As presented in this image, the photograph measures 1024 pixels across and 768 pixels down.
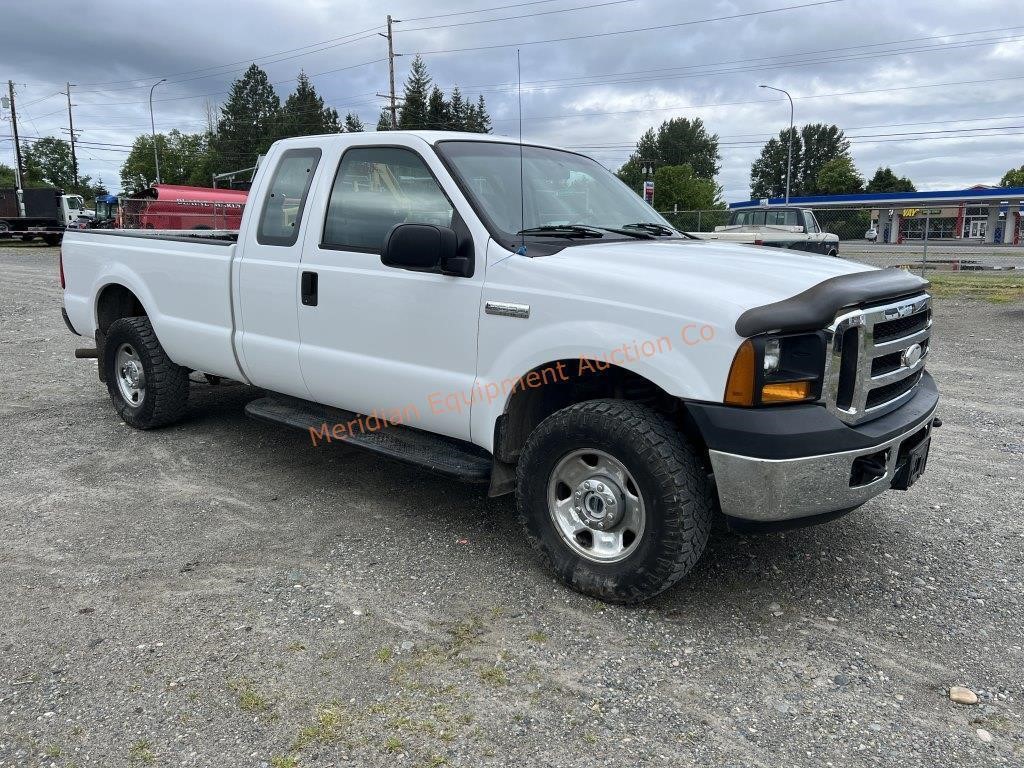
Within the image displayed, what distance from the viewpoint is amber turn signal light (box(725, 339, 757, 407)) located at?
2971mm

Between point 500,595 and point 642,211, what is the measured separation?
7.83 feet

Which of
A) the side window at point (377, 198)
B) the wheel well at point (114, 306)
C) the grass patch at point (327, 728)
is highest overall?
the side window at point (377, 198)

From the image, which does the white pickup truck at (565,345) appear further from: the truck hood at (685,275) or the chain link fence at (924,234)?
the chain link fence at (924,234)

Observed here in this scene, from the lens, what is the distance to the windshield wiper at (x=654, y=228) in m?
4.36

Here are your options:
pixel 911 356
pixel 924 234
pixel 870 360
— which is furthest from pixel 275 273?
pixel 924 234

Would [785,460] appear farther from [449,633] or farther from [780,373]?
[449,633]

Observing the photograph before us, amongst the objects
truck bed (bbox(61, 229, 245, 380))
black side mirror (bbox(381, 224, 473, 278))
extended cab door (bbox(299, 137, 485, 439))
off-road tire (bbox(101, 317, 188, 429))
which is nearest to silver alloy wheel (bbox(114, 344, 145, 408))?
off-road tire (bbox(101, 317, 188, 429))

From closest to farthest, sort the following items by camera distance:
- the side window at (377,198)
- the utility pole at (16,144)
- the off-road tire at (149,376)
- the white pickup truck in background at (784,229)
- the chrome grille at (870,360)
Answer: the chrome grille at (870,360) < the side window at (377,198) < the off-road tire at (149,376) < the white pickup truck in background at (784,229) < the utility pole at (16,144)

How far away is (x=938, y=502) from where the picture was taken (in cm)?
468

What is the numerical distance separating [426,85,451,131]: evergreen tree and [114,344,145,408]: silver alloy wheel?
192ft

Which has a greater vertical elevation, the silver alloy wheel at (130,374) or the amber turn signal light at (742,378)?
the amber turn signal light at (742,378)

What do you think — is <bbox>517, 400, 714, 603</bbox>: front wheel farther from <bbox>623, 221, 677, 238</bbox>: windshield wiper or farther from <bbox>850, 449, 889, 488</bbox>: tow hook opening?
<bbox>623, 221, 677, 238</bbox>: windshield wiper

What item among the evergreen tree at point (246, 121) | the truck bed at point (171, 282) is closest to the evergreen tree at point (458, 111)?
the evergreen tree at point (246, 121)

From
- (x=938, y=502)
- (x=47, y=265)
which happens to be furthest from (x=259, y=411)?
(x=47, y=265)
